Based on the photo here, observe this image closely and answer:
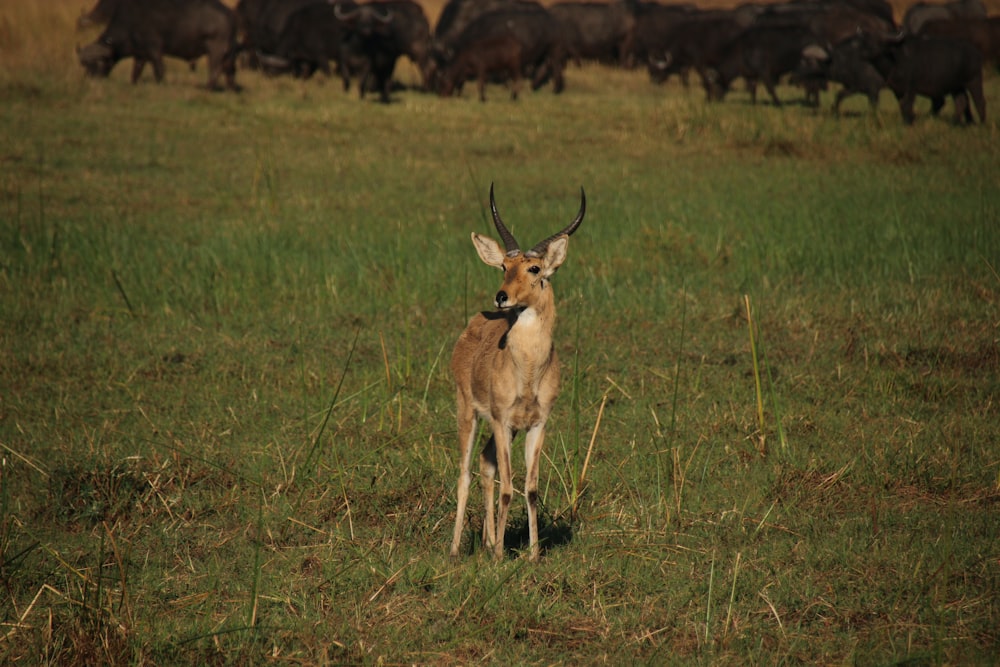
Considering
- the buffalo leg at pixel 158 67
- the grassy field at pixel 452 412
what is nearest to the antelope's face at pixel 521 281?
the grassy field at pixel 452 412

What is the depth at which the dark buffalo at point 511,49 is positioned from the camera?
22109 mm

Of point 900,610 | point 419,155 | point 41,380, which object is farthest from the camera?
point 419,155

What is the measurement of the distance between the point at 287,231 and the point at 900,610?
288 inches

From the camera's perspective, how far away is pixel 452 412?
647 cm

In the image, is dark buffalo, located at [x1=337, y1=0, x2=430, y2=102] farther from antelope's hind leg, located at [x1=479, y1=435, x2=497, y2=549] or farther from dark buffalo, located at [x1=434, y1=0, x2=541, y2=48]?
antelope's hind leg, located at [x1=479, y1=435, x2=497, y2=549]

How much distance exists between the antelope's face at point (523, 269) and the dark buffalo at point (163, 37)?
626 inches

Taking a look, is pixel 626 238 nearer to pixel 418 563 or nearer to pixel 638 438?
pixel 638 438

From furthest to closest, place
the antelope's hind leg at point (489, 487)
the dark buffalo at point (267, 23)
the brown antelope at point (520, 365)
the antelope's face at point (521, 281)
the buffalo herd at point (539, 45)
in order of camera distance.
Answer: the dark buffalo at point (267, 23)
the buffalo herd at point (539, 45)
the antelope's hind leg at point (489, 487)
the brown antelope at point (520, 365)
the antelope's face at point (521, 281)

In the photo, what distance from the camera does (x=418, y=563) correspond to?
459 centimetres

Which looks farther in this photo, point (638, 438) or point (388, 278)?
point (388, 278)

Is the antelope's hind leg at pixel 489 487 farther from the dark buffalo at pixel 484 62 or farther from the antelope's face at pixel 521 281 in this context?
the dark buffalo at pixel 484 62

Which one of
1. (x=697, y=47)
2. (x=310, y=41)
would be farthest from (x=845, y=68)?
(x=310, y=41)

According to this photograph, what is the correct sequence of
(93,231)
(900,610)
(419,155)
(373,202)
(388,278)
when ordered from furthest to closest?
(419,155), (373,202), (93,231), (388,278), (900,610)

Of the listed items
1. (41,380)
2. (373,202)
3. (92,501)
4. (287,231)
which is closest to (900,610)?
(92,501)
